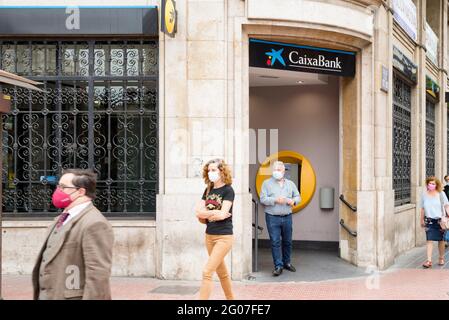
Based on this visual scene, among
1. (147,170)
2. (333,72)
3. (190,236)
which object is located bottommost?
(190,236)

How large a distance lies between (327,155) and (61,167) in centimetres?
537

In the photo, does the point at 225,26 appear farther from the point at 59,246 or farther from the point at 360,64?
the point at 59,246

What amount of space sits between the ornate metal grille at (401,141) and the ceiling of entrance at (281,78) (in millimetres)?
1930

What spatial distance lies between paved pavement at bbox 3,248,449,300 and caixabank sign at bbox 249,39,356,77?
131 inches

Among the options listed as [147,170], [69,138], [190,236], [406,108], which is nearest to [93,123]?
[69,138]

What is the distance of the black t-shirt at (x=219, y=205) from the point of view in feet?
23.0

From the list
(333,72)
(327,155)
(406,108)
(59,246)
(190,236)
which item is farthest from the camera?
(406,108)

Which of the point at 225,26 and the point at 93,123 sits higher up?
the point at 225,26

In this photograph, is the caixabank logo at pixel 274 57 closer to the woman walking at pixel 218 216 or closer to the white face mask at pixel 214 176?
the woman walking at pixel 218 216

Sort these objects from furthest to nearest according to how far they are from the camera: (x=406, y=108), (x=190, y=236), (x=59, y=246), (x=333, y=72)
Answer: (x=406, y=108) → (x=333, y=72) → (x=190, y=236) → (x=59, y=246)

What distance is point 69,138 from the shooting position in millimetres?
9680

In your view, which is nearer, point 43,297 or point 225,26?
point 43,297

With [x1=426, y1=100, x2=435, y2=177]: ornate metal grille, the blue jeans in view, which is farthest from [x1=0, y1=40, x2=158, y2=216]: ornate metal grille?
[x1=426, y1=100, x2=435, y2=177]: ornate metal grille

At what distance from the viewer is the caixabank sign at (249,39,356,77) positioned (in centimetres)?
994
